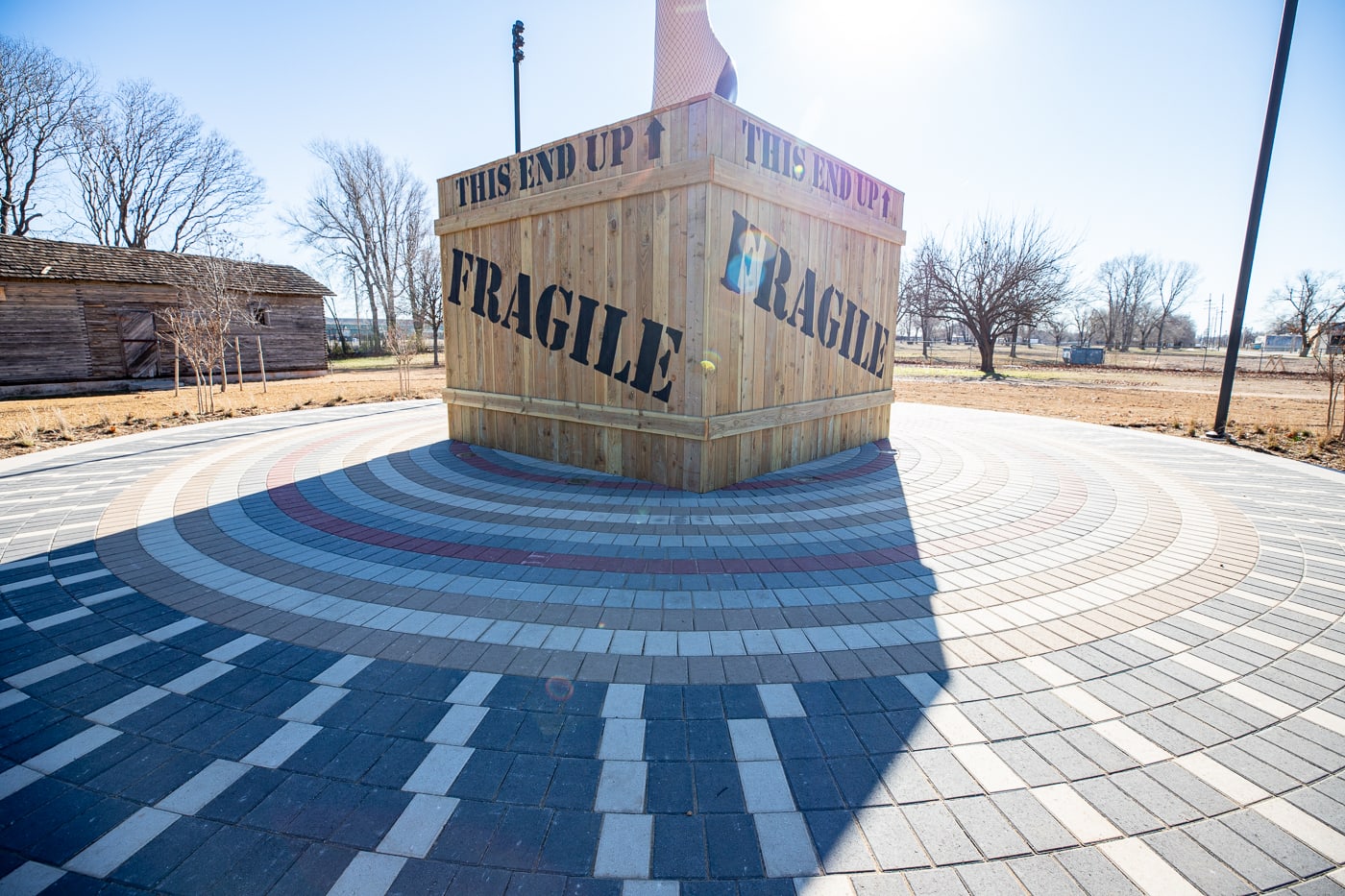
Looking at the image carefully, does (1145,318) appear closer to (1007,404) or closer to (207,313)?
(1007,404)

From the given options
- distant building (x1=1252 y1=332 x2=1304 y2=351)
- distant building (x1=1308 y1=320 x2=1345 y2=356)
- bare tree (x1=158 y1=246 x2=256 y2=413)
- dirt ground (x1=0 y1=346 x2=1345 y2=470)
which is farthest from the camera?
distant building (x1=1252 y1=332 x2=1304 y2=351)

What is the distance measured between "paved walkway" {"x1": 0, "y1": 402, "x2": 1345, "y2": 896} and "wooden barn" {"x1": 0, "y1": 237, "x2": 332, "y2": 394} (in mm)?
19465

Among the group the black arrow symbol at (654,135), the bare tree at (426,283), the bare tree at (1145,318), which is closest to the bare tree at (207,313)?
the black arrow symbol at (654,135)

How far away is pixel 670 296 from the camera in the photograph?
244 inches

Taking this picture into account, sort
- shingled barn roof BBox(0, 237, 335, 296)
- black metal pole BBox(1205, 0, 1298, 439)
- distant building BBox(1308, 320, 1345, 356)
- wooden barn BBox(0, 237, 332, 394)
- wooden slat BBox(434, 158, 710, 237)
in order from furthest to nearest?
shingled barn roof BBox(0, 237, 335, 296), wooden barn BBox(0, 237, 332, 394), distant building BBox(1308, 320, 1345, 356), black metal pole BBox(1205, 0, 1298, 439), wooden slat BBox(434, 158, 710, 237)

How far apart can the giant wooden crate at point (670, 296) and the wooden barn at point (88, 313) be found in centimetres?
1766

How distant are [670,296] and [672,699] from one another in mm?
4438

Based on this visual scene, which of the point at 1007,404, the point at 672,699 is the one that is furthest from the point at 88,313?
the point at 1007,404

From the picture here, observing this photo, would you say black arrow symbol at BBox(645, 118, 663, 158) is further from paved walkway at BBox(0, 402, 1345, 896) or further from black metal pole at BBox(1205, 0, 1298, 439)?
black metal pole at BBox(1205, 0, 1298, 439)

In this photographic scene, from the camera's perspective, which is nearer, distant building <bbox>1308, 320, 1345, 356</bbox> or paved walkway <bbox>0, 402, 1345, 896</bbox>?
paved walkway <bbox>0, 402, 1345, 896</bbox>

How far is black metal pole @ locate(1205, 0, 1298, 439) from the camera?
883 cm

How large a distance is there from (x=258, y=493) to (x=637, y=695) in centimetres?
581

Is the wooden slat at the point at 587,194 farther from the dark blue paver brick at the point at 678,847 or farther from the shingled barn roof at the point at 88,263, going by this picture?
the shingled barn roof at the point at 88,263

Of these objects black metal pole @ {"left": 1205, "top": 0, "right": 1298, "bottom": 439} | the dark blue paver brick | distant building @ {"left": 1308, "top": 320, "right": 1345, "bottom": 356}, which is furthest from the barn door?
distant building @ {"left": 1308, "top": 320, "right": 1345, "bottom": 356}
